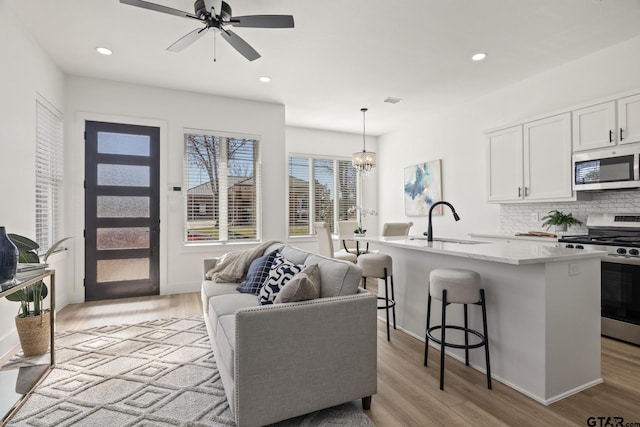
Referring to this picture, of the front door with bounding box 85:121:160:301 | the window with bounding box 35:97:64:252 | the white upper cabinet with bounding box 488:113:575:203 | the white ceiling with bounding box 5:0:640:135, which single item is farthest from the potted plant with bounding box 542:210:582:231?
the window with bounding box 35:97:64:252

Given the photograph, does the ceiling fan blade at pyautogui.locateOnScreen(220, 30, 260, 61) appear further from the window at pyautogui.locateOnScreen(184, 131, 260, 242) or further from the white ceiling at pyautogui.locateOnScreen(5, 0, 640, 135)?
the window at pyautogui.locateOnScreen(184, 131, 260, 242)

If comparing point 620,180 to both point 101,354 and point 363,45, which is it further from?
point 101,354

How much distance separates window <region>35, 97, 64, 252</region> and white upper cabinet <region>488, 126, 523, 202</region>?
5.49m

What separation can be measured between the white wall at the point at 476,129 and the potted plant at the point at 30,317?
5.26 m

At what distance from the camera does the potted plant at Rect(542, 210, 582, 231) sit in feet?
12.4

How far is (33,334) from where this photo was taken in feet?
8.93

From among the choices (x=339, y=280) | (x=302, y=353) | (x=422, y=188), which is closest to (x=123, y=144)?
(x=339, y=280)

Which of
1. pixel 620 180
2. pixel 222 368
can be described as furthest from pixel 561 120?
pixel 222 368

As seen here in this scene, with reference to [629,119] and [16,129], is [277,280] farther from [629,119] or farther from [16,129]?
[629,119]

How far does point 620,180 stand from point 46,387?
511 cm

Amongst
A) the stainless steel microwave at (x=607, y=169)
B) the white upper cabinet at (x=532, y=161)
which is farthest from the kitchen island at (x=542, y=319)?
the white upper cabinet at (x=532, y=161)

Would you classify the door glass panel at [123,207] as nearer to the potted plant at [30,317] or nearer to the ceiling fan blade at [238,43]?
the potted plant at [30,317]

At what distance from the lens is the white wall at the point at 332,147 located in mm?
6629

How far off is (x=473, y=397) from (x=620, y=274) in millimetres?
2057
